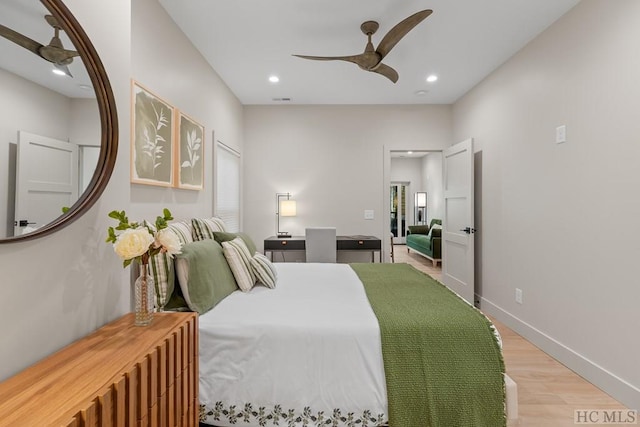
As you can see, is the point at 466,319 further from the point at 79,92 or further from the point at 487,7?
the point at 487,7

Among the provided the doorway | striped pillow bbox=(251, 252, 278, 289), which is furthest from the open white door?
the doorway

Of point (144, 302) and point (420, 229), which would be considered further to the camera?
point (420, 229)

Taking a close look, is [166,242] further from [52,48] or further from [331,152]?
[331,152]

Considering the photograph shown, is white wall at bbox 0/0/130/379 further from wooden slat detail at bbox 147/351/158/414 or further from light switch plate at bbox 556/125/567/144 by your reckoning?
light switch plate at bbox 556/125/567/144

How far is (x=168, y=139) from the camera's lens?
7.86 ft

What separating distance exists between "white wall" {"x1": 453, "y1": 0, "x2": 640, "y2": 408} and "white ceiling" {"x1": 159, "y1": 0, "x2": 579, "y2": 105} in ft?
1.05

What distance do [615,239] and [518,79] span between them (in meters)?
1.75

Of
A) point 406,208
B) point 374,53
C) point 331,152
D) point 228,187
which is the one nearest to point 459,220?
point 331,152

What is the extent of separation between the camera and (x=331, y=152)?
180 inches

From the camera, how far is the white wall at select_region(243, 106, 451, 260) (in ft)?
15.0

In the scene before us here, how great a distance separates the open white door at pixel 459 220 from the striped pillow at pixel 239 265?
268 centimetres

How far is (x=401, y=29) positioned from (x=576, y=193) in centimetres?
174

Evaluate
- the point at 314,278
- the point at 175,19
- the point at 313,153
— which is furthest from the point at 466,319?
the point at 313,153

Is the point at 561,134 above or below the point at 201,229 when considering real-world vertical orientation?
above
